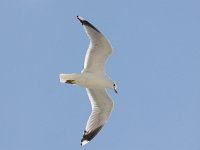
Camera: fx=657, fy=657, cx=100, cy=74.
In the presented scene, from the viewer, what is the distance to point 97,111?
1673 cm

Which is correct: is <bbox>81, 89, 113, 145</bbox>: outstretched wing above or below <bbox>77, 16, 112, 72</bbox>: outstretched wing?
below

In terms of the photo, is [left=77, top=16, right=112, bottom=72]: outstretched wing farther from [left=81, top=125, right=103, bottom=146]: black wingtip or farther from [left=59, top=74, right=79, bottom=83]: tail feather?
[left=81, top=125, right=103, bottom=146]: black wingtip

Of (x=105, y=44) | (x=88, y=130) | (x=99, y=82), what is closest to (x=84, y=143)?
(x=88, y=130)

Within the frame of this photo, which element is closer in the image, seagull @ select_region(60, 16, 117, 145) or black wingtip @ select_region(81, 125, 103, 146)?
seagull @ select_region(60, 16, 117, 145)

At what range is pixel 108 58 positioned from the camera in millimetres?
16016

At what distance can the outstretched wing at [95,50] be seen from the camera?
15.5 m

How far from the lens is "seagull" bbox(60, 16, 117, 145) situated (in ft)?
51.3

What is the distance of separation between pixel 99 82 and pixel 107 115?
107cm

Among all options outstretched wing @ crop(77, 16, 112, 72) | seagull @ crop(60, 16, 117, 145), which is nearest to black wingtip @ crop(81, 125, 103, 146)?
seagull @ crop(60, 16, 117, 145)

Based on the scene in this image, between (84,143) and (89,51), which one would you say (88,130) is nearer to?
(84,143)

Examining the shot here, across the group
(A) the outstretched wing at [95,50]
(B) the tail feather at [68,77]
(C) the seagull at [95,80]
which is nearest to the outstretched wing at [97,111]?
(C) the seagull at [95,80]

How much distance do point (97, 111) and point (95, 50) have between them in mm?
1769

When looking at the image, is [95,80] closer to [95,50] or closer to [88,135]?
[95,50]

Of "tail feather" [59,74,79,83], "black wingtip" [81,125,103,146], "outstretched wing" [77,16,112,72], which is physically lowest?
"black wingtip" [81,125,103,146]
